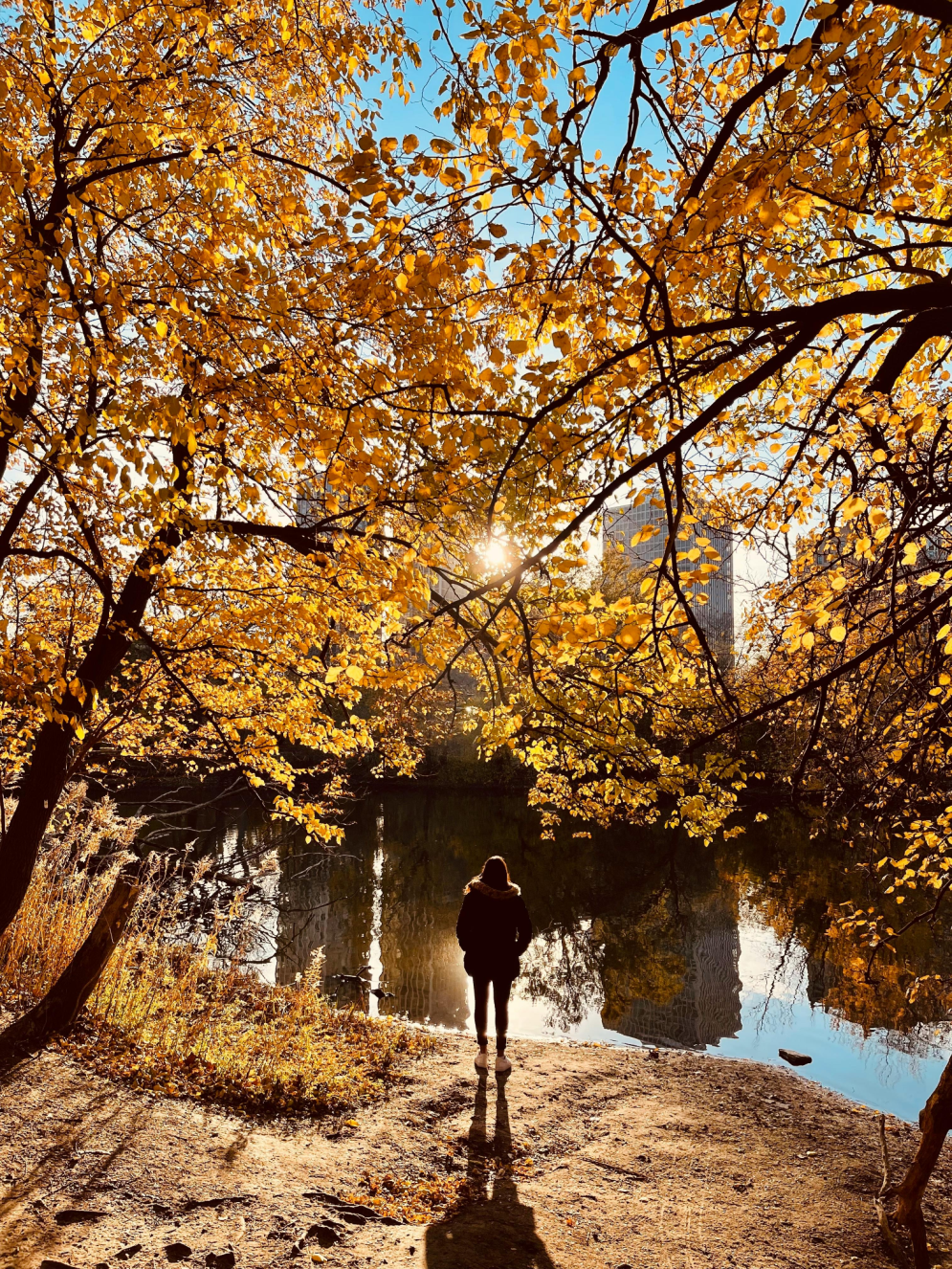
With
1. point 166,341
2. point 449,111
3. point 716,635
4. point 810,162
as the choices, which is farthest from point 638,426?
point 716,635

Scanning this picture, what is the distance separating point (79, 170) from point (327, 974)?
10444 mm

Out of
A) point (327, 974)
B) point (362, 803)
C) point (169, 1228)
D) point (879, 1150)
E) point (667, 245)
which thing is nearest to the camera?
point (667, 245)

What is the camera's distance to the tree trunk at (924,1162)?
411 centimetres

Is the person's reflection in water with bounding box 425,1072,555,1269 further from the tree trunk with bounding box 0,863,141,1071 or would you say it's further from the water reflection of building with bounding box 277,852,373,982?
the water reflection of building with bounding box 277,852,373,982

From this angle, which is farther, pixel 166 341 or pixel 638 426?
pixel 166 341

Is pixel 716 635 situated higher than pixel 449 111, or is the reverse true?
pixel 716 635

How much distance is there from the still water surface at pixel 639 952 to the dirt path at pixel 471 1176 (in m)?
1.97

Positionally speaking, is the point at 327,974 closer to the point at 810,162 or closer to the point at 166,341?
the point at 166,341

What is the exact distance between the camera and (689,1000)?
11492mm

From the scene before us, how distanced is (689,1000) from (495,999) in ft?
20.1

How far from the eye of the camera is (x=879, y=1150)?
618 cm

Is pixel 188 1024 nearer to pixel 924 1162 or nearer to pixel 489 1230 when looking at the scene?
pixel 489 1230

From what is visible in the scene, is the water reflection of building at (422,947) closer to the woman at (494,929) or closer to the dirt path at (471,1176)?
Result: the dirt path at (471,1176)

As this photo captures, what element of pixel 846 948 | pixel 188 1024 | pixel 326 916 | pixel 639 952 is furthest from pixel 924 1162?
pixel 326 916
